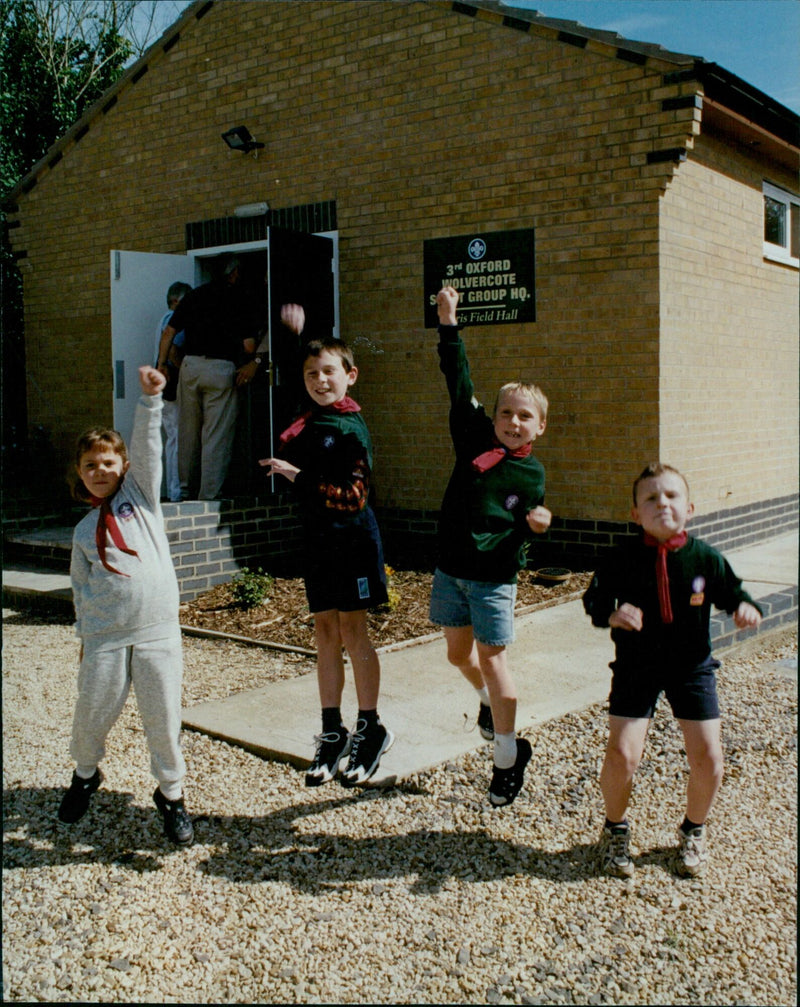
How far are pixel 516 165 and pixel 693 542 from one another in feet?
19.4

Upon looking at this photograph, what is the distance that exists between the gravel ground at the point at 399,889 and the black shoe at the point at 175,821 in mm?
53

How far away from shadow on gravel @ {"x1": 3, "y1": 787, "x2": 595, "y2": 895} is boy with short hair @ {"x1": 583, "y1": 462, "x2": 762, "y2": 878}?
1.16 feet

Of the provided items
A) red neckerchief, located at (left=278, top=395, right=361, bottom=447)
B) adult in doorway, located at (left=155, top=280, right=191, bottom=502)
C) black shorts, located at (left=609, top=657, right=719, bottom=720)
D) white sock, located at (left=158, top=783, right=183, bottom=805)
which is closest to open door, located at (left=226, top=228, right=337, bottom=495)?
adult in doorway, located at (left=155, top=280, right=191, bottom=502)

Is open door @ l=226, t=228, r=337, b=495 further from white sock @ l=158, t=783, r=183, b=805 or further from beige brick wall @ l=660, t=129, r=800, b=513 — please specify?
white sock @ l=158, t=783, r=183, b=805

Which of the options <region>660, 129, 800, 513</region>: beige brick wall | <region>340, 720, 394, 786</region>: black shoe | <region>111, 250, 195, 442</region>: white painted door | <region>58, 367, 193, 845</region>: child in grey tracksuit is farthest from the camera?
<region>111, 250, 195, 442</region>: white painted door

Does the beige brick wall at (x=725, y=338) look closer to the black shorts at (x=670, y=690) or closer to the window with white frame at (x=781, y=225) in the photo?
the window with white frame at (x=781, y=225)

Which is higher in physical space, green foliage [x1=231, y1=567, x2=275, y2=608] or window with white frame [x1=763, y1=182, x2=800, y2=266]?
window with white frame [x1=763, y1=182, x2=800, y2=266]

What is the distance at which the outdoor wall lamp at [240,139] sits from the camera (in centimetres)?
968

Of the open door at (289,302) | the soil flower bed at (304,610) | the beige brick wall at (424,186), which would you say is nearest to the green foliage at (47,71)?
the beige brick wall at (424,186)

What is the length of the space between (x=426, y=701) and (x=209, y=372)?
4412mm

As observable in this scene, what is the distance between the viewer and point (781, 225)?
10.1 metres

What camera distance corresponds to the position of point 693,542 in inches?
121

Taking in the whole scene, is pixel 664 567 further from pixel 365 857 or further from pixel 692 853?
pixel 365 857

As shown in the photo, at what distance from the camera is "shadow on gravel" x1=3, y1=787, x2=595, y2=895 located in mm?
3307
